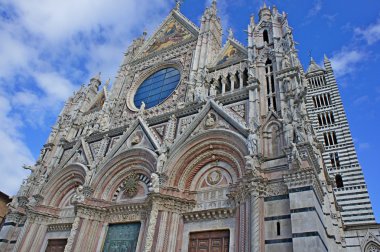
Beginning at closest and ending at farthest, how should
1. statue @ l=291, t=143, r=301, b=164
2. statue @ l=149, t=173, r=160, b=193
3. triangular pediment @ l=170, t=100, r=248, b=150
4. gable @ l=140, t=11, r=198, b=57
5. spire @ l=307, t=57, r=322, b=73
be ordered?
statue @ l=291, t=143, r=301, b=164 → statue @ l=149, t=173, r=160, b=193 → triangular pediment @ l=170, t=100, r=248, b=150 → gable @ l=140, t=11, r=198, b=57 → spire @ l=307, t=57, r=322, b=73

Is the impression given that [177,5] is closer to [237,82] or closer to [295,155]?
[237,82]

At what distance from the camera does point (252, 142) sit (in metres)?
10.2

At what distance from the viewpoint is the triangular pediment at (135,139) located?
1396cm

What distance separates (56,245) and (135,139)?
6.32 metres

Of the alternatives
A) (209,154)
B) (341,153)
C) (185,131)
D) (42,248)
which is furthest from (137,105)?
(341,153)

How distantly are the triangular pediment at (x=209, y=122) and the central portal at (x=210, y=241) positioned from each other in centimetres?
382

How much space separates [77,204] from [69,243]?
1.61 meters

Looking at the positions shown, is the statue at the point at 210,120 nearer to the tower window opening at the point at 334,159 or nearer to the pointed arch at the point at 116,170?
the pointed arch at the point at 116,170

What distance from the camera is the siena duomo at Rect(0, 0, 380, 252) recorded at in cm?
920

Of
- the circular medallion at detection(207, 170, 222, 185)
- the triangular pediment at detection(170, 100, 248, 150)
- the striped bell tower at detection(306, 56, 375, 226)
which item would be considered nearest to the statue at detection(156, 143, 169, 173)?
the triangular pediment at detection(170, 100, 248, 150)

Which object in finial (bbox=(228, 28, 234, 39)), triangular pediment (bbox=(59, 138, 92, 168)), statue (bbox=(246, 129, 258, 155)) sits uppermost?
finial (bbox=(228, 28, 234, 39))

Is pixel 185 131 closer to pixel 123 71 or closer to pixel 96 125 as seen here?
pixel 96 125

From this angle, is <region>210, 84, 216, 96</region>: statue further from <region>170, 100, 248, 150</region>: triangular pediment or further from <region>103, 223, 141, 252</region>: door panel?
<region>103, 223, 141, 252</region>: door panel

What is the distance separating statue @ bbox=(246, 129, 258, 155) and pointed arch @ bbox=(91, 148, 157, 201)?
5.10 metres
